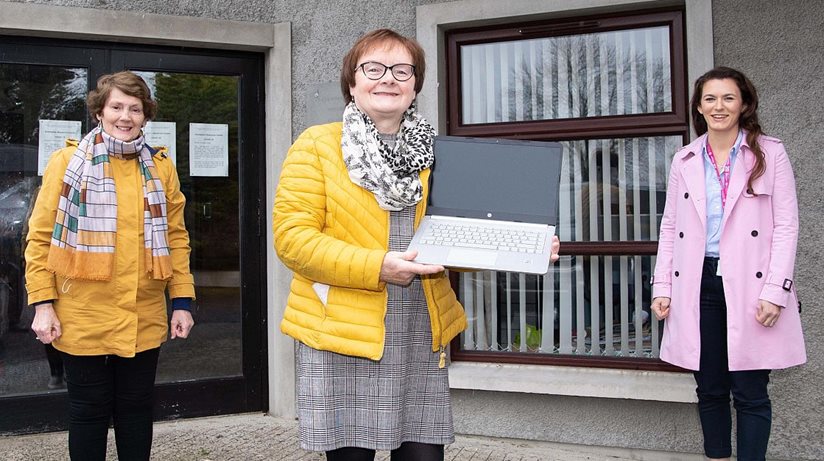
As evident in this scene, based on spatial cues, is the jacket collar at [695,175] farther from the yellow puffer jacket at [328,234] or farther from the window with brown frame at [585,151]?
the yellow puffer jacket at [328,234]

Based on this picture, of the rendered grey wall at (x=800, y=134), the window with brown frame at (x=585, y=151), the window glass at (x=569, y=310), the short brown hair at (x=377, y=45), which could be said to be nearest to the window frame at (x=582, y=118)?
the window with brown frame at (x=585, y=151)

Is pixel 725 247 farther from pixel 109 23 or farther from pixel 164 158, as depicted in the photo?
pixel 109 23

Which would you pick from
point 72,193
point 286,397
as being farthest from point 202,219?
point 72,193

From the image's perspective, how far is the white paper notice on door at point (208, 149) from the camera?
Answer: 5.19 meters

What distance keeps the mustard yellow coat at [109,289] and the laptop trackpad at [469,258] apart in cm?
160

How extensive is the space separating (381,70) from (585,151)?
269cm

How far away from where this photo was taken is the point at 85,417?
10.0ft

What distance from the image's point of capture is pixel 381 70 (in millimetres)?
2330

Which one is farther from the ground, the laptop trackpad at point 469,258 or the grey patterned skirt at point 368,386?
the laptop trackpad at point 469,258

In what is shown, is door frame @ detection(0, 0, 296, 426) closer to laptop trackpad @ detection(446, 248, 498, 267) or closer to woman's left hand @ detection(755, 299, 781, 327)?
woman's left hand @ detection(755, 299, 781, 327)

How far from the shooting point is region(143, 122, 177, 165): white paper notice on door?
5105 mm

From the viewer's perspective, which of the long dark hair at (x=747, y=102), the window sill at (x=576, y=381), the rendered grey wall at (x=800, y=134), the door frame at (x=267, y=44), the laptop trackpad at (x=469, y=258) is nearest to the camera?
the laptop trackpad at (x=469, y=258)

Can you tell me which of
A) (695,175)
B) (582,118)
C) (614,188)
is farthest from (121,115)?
(614,188)

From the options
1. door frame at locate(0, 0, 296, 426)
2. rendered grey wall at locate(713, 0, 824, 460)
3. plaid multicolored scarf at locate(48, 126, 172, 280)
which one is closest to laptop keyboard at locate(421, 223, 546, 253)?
plaid multicolored scarf at locate(48, 126, 172, 280)
